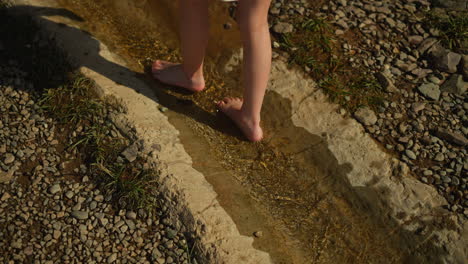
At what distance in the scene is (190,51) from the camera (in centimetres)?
310

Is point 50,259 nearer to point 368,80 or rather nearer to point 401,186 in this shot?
point 401,186

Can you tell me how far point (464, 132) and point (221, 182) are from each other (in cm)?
163

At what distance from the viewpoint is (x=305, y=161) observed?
10.4 feet

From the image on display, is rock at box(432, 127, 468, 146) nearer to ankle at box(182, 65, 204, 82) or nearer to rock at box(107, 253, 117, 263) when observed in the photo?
ankle at box(182, 65, 204, 82)

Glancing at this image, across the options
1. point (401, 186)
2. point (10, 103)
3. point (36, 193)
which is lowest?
point (401, 186)

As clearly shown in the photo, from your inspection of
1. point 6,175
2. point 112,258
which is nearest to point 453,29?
point 112,258

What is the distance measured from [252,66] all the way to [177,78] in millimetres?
753

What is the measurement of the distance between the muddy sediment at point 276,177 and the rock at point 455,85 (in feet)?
3.24

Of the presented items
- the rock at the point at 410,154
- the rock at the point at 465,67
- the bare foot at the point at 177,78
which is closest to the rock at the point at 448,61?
the rock at the point at 465,67

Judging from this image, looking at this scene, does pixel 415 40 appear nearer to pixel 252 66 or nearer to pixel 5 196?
pixel 252 66

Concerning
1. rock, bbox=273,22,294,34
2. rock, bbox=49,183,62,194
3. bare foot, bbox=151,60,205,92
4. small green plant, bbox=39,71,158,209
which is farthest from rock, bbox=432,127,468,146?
rock, bbox=49,183,62,194

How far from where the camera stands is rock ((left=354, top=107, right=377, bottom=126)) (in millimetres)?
3334

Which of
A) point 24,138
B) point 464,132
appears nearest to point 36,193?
point 24,138

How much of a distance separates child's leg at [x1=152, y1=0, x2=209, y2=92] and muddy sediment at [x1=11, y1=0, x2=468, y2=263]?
92 millimetres
